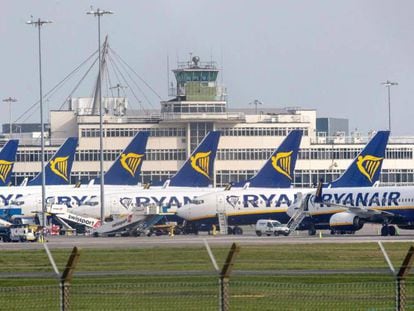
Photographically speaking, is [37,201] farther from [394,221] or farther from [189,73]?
[189,73]

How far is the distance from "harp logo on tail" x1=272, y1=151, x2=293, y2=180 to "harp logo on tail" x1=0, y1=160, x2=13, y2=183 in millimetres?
33035

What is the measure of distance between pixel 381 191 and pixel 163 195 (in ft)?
91.5

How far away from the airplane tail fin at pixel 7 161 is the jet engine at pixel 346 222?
57.6m

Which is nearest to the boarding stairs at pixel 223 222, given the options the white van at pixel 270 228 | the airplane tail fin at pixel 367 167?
the white van at pixel 270 228

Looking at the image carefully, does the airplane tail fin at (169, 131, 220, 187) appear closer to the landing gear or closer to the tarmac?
the tarmac

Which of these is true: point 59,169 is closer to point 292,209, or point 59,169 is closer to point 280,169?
point 280,169

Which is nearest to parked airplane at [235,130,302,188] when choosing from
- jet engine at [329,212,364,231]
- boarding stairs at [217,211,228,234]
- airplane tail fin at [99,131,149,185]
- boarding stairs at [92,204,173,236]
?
boarding stairs at [217,211,228,234]

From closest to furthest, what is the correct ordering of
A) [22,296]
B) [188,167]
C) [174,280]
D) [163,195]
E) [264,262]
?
1. [22,296]
2. [174,280]
3. [264,262]
4. [163,195]
5. [188,167]

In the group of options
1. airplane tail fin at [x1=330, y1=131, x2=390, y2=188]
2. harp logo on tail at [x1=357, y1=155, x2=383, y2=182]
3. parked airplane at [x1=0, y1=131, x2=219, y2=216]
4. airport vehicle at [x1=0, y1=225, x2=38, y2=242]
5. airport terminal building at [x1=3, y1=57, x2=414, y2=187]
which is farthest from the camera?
airport terminal building at [x1=3, y1=57, x2=414, y2=187]

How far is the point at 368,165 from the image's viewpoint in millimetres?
131000

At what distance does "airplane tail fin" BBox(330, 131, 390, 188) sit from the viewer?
129750 millimetres

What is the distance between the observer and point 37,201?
132125mm

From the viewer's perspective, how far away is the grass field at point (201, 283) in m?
38.1

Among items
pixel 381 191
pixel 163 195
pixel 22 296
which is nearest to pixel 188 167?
pixel 163 195
